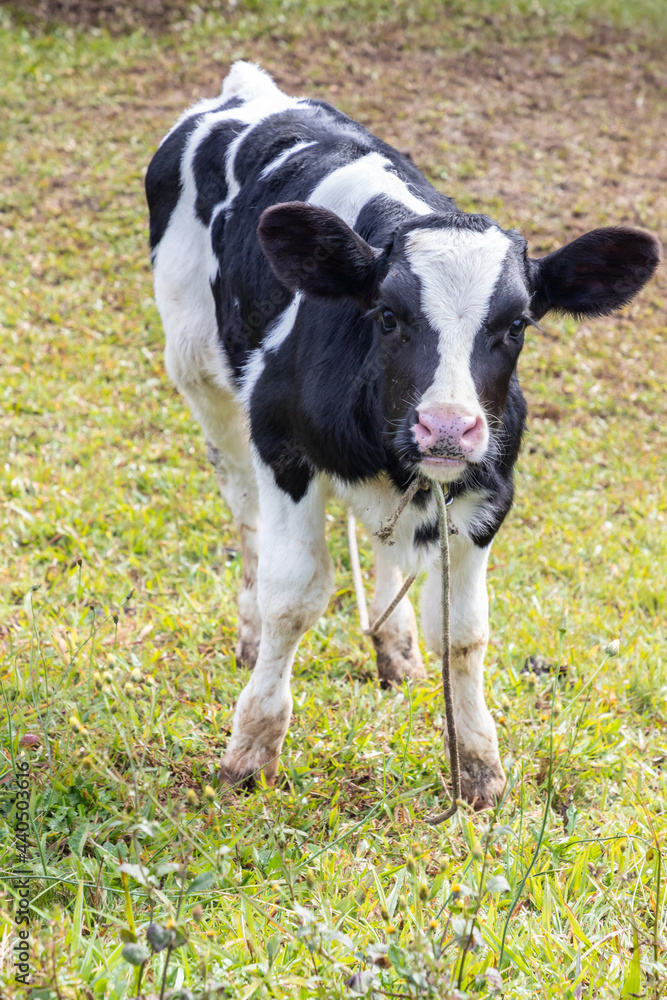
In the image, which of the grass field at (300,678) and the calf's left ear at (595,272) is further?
the calf's left ear at (595,272)

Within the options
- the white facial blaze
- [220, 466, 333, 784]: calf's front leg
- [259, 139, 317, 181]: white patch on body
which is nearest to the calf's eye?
the white facial blaze

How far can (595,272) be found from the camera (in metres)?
2.88

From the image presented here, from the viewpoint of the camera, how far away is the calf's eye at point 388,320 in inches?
100

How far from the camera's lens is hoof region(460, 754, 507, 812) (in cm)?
310

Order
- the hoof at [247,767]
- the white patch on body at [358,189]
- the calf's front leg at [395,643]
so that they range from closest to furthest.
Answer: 1. the white patch on body at [358,189]
2. the hoof at [247,767]
3. the calf's front leg at [395,643]

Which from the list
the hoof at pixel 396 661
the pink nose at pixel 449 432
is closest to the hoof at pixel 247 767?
Answer: the hoof at pixel 396 661

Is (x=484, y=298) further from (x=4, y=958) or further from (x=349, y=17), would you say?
(x=349, y=17)

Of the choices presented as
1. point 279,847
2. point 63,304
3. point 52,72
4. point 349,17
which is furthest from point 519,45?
point 279,847

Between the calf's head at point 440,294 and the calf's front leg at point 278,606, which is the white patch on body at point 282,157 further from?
the calf's front leg at point 278,606

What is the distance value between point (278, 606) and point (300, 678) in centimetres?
77

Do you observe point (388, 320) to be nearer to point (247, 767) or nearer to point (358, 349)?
point (358, 349)
